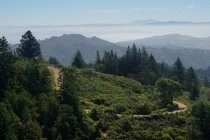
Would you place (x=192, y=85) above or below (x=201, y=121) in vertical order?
below

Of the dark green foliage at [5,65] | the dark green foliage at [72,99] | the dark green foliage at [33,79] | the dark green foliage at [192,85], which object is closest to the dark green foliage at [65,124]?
the dark green foliage at [72,99]

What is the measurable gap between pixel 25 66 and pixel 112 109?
14395 mm

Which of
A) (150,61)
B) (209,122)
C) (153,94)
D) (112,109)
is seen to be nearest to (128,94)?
(153,94)

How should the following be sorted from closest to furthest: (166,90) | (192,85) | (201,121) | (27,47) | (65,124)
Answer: (65,124) → (201,121) → (166,90) → (27,47) → (192,85)

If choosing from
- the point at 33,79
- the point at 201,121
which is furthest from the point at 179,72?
the point at 33,79

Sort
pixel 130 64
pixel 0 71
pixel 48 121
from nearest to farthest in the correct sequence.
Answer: pixel 48 121
pixel 0 71
pixel 130 64

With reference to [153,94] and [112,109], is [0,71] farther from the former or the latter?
[153,94]

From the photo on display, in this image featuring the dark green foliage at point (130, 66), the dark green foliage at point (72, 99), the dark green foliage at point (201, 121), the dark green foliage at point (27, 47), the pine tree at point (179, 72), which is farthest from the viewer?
the pine tree at point (179, 72)

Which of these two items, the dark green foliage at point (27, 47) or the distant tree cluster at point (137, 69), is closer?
the dark green foliage at point (27, 47)

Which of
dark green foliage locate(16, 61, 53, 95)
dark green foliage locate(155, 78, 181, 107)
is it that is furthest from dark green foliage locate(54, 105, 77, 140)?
dark green foliage locate(155, 78, 181, 107)

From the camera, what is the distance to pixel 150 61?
132625 millimetres

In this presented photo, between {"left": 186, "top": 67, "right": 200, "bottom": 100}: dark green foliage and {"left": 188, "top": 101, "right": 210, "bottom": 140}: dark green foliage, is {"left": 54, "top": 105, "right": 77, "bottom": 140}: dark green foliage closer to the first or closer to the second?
{"left": 188, "top": 101, "right": 210, "bottom": 140}: dark green foliage

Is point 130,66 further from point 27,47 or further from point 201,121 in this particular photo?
point 201,121

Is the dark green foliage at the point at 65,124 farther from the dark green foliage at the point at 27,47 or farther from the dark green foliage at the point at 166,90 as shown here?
the dark green foliage at the point at 27,47
